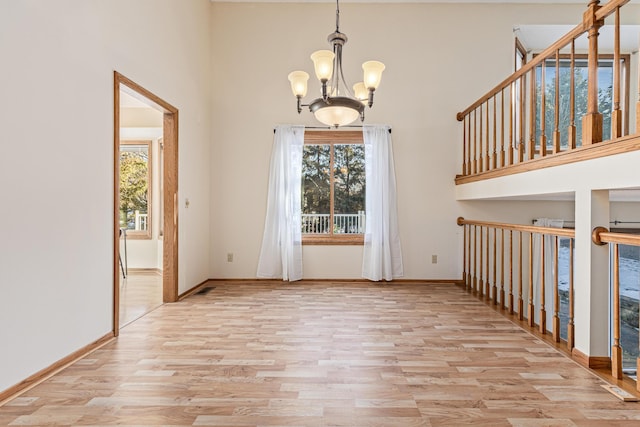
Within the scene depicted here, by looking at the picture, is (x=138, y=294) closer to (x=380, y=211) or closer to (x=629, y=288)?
(x=380, y=211)

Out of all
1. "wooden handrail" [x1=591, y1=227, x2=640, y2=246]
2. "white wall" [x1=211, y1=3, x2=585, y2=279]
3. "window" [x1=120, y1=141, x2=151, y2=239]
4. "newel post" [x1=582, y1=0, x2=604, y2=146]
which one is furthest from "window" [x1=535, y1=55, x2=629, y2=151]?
"window" [x1=120, y1=141, x2=151, y2=239]

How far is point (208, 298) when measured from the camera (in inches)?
169

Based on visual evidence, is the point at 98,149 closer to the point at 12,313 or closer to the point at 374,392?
the point at 12,313

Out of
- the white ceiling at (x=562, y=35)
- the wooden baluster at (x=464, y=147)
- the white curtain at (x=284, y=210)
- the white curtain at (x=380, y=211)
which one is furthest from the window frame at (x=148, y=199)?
the white ceiling at (x=562, y=35)

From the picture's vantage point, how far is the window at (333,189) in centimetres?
533

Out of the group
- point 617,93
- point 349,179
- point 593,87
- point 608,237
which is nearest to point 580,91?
point 349,179

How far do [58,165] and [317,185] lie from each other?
11.1 ft

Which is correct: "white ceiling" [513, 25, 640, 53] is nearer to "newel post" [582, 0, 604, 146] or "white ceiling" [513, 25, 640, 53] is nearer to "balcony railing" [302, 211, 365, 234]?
"newel post" [582, 0, 604, 146]

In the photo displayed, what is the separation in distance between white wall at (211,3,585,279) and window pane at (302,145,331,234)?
0.34m

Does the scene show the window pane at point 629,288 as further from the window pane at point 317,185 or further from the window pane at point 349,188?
the window pane at point 317,185

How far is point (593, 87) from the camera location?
2.46 meters

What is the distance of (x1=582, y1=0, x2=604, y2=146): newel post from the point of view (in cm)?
241

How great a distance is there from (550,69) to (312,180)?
3687 millimetres

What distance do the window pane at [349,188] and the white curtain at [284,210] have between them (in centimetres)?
56
